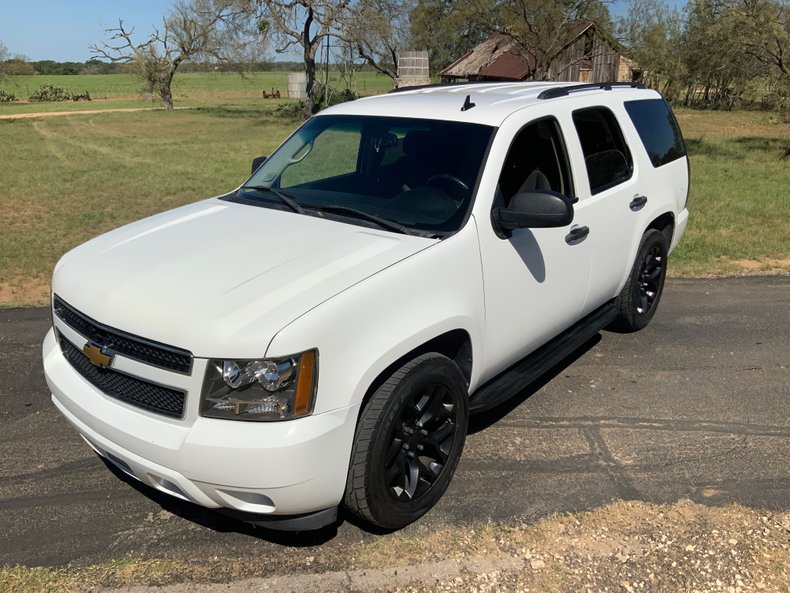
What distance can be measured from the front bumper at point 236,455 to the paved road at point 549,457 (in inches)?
22.1

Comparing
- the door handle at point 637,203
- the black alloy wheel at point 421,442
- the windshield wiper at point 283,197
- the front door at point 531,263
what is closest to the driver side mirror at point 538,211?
the front door at point 531,263

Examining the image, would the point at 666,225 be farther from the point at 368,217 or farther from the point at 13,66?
the point at 13,66

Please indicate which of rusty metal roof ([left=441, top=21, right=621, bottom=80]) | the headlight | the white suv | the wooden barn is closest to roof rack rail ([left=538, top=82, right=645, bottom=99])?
the white suv

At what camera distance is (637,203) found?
15.3 feet

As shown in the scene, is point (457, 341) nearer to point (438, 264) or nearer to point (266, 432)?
point (438, 264)

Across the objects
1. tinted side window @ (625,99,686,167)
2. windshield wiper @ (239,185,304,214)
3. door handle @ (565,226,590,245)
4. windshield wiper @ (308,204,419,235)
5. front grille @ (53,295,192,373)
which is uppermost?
tinted side window @ (625,99,686,167)

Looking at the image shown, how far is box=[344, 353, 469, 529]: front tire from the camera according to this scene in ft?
8.82

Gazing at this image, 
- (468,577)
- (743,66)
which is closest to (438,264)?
(468,577)

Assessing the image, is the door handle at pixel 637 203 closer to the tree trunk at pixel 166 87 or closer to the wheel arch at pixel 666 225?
the wheel arch at pixel 666 225

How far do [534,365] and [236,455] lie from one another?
2050 millimetres

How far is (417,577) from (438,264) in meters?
1.37

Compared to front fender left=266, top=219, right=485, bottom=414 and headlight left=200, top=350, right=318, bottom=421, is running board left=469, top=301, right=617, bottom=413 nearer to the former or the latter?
front fender left=266, top=219, right=485, bottom=414

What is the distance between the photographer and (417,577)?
2.79m

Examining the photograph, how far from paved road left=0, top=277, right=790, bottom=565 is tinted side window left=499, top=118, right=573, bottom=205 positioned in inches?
57.1
